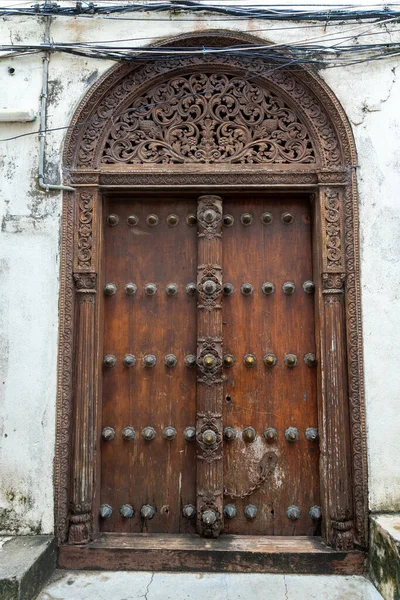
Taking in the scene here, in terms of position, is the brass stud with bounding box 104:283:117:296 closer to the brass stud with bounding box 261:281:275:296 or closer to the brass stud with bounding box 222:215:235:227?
the brass stud with bounding box 222:215:235:227

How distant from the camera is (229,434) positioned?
2.98 metres

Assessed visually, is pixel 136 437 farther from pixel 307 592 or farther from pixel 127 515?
pixel 307 592

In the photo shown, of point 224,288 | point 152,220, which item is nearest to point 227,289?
point 224,288

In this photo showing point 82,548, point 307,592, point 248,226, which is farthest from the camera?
point 248,226

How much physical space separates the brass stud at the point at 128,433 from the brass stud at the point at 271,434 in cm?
86

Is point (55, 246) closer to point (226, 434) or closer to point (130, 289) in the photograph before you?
point (130, 289)

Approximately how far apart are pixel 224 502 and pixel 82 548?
0.91 metres

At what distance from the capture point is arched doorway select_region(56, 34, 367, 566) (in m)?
2.87

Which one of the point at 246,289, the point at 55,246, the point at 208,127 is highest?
the point at 208,127

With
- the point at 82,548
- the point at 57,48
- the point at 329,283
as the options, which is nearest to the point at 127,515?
the point at 82,548

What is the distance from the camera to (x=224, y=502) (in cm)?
297

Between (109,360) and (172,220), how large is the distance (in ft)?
3.44

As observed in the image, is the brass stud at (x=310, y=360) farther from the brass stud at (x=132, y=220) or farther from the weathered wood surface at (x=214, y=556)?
the brass stud at (x=132, y=220)

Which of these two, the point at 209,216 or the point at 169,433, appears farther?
the point at 209,216
